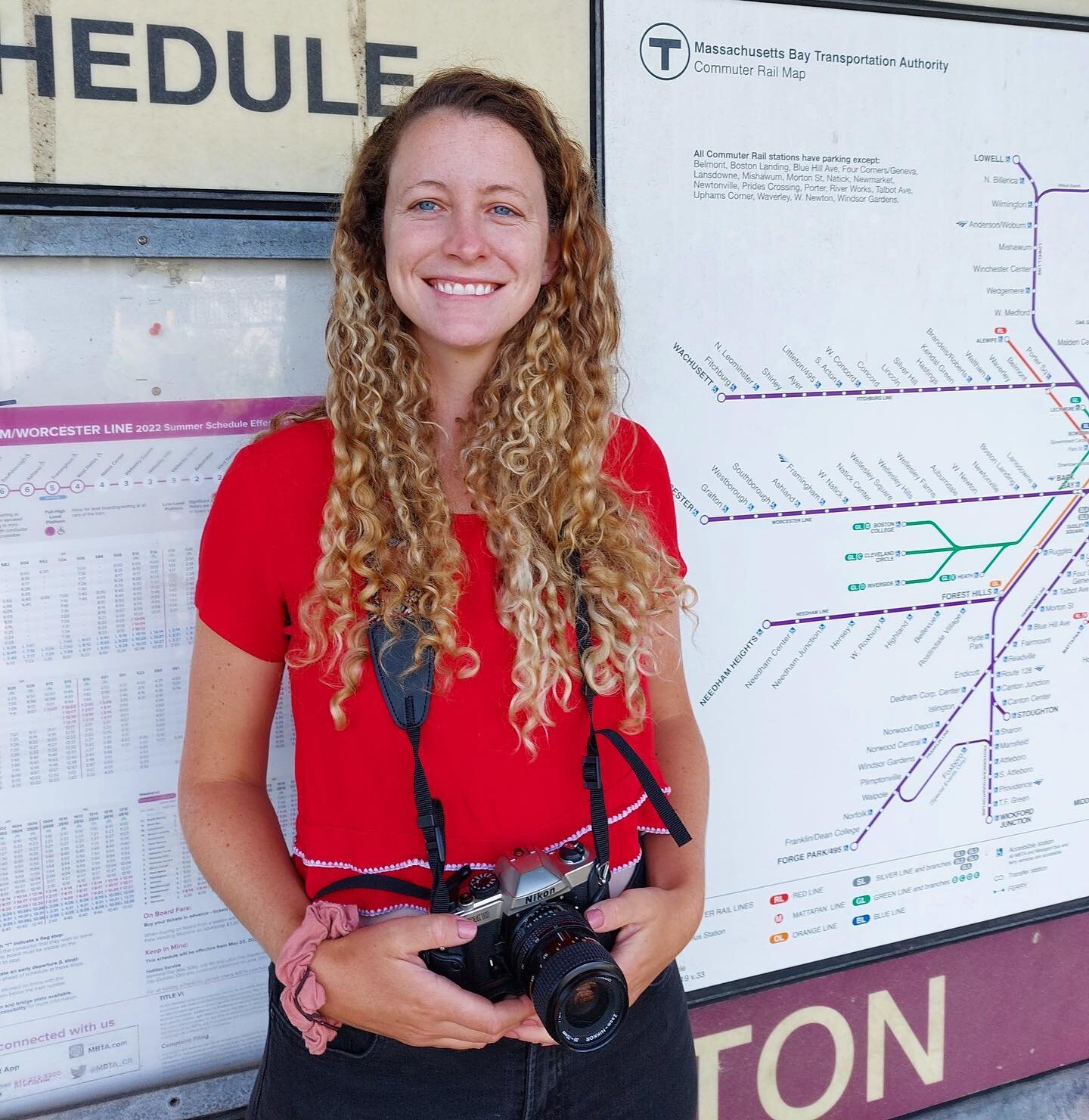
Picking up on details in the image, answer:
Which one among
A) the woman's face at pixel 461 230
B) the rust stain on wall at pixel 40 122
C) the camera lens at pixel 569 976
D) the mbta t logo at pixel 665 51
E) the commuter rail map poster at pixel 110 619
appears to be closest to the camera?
the camera lens at pixel 569 976

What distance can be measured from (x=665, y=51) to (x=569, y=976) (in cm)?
148

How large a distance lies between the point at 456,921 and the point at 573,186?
0.98m

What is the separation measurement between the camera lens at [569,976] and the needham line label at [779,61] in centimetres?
142

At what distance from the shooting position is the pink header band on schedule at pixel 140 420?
1475 mm

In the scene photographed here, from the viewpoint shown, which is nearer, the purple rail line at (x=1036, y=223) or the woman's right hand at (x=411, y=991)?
the woman's right hand at (x=411, y=991)

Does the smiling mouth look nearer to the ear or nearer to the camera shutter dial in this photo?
the ear

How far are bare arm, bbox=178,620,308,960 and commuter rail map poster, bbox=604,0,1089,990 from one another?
0.87 meters

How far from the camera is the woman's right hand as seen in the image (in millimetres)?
Result: 1078

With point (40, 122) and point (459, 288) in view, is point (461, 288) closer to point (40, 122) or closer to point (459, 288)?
point (459, 288)

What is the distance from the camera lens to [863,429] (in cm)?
194

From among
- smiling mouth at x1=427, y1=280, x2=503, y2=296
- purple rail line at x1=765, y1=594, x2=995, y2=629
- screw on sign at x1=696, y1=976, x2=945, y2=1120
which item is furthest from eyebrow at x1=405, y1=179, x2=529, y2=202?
screw on sign at x1=696, y1=976, x2=945, y2=1120

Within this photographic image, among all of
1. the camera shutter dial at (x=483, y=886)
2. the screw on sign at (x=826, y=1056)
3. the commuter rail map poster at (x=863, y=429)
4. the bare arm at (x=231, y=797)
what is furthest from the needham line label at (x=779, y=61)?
the screw on sign at (x=826, y=1056)

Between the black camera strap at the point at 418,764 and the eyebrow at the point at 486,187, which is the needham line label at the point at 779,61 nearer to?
the eyebrow at the point at 486,187

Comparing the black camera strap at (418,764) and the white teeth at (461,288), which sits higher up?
the white teeth at (461,288)
